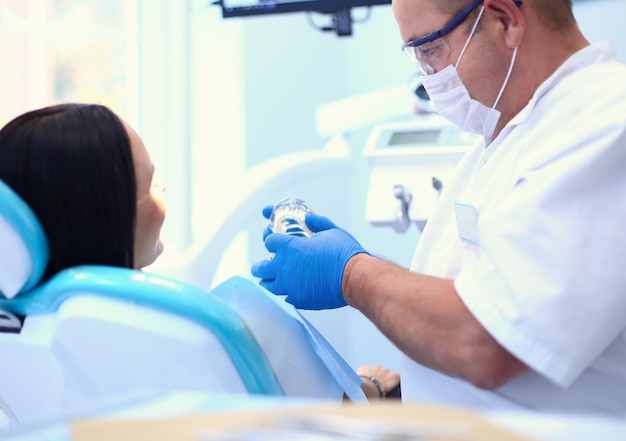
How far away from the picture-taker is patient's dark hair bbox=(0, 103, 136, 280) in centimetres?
128

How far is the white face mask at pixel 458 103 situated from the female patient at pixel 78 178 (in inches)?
24.4

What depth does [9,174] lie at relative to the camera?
1289 mm

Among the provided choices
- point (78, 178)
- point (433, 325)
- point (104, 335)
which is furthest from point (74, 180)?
point (433, 325)

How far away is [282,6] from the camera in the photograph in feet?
8.14

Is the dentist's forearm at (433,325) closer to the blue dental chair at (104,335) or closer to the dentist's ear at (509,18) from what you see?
the blue dental chair at (104,335)

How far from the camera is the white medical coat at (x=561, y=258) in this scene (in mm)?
1159

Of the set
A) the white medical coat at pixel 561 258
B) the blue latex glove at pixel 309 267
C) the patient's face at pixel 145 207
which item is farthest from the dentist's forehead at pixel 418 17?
the patient's face at pixel 145 207

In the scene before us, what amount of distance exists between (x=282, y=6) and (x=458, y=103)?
1069 mm

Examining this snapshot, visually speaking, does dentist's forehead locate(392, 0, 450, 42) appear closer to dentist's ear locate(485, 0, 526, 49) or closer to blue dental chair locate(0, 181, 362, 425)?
dentist's ear locate(485, 0, 526, 49)

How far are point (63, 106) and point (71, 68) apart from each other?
2.12m

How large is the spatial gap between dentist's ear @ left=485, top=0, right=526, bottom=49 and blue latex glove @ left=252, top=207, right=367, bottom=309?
0.49m

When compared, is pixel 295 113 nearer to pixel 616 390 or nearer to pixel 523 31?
pixel 523 31

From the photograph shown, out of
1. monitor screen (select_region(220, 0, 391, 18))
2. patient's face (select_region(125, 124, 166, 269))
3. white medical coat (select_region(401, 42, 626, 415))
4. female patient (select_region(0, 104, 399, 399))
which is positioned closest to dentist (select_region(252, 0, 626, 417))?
white medical coat (select_region(401, 42, 626, 415))

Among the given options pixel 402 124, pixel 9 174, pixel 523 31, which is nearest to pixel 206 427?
pixel 9 174
